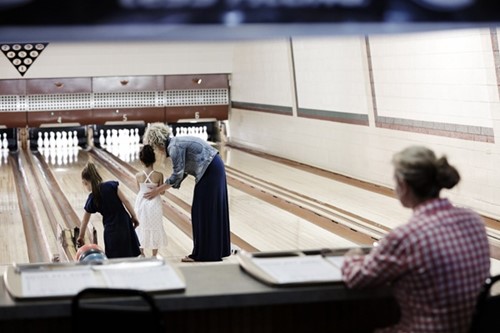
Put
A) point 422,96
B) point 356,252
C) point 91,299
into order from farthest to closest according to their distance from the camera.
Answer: point 422,96 < point 356,252 < point 91,299

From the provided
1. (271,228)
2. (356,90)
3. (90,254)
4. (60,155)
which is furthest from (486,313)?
(60,155)

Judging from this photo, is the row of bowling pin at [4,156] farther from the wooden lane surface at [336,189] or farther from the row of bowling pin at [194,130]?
the wooden lane surface at [336,189]

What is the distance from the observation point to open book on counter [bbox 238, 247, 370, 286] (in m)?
2.48

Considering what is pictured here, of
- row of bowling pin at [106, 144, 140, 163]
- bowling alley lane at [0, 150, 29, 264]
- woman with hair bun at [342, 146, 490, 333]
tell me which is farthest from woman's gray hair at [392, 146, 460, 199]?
row of bowling pin at [106, 144, 140, 163]

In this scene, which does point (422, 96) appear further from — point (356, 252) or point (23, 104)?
point (23, 104)

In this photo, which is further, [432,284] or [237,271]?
[237,271]

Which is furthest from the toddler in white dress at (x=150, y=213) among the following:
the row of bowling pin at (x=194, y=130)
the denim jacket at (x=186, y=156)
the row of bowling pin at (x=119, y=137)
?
the row of bowling pin at (x=194, y=130)

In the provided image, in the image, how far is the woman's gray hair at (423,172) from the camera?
→ 2344 millimetres

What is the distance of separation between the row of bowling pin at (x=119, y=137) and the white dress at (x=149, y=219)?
8868 mm

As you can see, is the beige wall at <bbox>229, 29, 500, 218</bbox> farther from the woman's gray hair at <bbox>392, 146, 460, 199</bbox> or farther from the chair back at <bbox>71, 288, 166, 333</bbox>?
the chair back at <bbox>71, 288, 166, 333</bbox>

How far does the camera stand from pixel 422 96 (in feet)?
28.0

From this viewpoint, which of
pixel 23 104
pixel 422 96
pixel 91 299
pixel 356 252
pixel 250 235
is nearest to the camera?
pixel 91 299

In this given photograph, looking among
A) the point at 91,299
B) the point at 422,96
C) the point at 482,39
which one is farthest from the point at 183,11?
the point at 422,96

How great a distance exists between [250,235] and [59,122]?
26.3 feet
